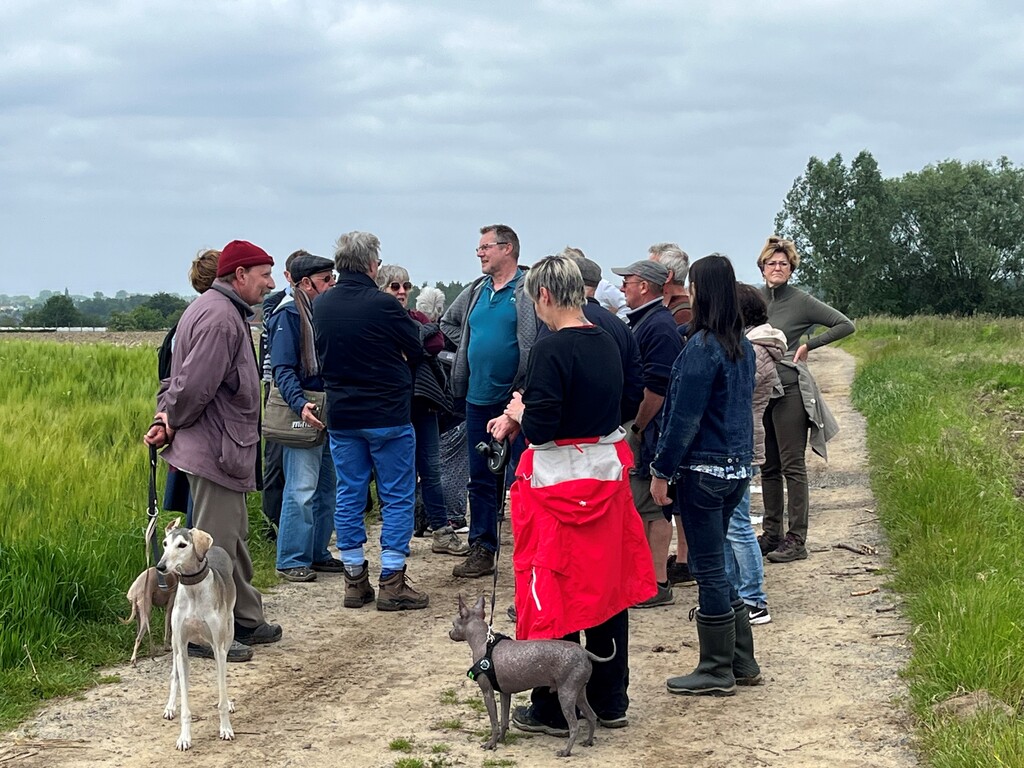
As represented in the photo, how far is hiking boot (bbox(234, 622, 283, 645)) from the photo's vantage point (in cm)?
672

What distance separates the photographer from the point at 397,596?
24.6 ft

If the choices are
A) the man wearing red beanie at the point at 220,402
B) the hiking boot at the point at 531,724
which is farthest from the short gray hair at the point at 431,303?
the hiking boot at the point at 531,724

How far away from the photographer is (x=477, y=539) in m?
8.30

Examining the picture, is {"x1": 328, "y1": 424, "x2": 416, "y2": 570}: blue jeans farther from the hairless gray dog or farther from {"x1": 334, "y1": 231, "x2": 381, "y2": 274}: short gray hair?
the hairless gray dog

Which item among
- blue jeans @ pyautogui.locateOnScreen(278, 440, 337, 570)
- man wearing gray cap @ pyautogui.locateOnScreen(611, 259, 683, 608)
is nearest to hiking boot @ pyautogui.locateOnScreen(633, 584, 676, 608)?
man wearing gray cap @ pyautogui.locateOnScreen(611, 259, 683, 608)

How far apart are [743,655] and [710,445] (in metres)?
1.12

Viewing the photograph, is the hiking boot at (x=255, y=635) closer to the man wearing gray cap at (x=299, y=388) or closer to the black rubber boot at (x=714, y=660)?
the man wearing gray cap at (x=299, y=388)

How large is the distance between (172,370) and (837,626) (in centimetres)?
403

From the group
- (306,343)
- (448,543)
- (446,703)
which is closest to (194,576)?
(446,703)

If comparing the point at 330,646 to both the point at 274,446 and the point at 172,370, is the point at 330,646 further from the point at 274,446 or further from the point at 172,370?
the point at 274,446

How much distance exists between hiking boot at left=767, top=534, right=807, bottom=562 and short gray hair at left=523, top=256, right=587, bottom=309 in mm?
4038

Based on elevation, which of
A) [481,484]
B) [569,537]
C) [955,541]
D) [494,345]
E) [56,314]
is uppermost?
[56,314]

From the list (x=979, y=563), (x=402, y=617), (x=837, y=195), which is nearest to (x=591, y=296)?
(x=402, y=617)

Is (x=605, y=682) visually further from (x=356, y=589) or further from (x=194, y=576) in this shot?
(x=356, y=589)
